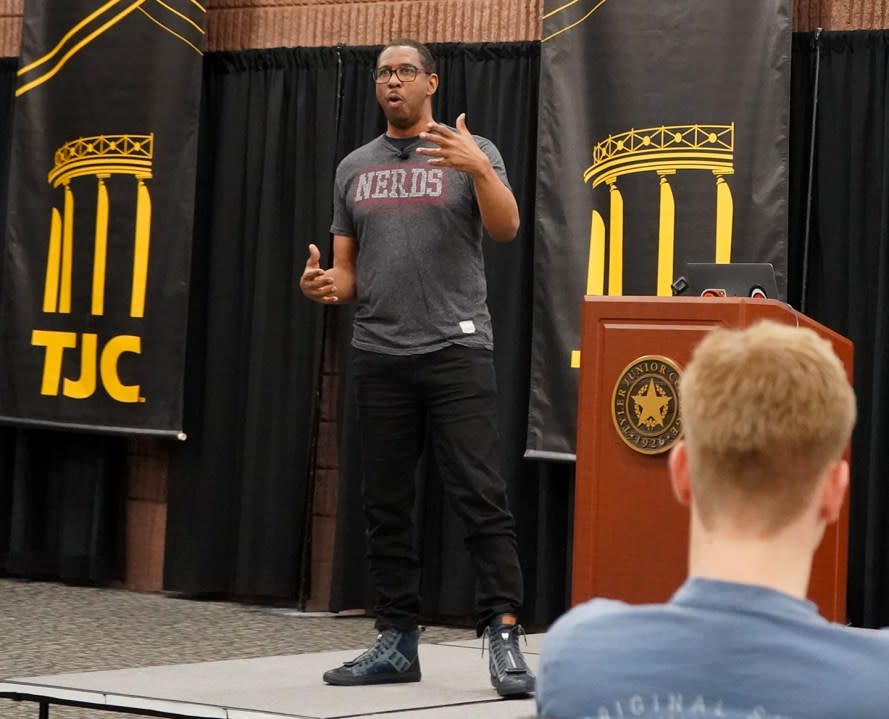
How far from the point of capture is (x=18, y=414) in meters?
5.46

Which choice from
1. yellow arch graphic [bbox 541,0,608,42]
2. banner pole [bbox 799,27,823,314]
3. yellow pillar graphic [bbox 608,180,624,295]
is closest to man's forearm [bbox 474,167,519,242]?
yellow pillar graphic [bbox 608,180,624,295]

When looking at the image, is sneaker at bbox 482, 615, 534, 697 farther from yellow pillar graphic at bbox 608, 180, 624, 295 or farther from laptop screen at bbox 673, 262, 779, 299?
yellow pillar graphic at bbox 608, 180, 624, 295

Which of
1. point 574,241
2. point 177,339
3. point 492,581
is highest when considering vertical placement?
point 574,241

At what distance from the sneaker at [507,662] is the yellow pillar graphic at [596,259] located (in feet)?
6.58

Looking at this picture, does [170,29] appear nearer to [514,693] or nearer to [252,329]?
[252,329]

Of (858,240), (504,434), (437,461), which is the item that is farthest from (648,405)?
(504,434)

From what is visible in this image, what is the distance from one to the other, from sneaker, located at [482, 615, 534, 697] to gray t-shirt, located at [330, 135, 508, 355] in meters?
0.54

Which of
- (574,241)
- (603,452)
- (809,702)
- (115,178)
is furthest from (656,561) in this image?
(115,178)

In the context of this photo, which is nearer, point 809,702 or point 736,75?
point 809,702

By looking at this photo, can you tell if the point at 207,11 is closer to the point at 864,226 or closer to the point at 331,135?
the point at 331,135

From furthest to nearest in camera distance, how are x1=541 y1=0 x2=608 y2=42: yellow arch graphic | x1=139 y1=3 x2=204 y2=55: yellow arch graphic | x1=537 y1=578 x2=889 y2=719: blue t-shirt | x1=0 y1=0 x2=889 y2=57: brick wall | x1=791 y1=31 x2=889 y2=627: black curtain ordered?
1. x1=139 y1=3 x2=204 y2=55: yellow arch graphic
2. x1=541 y1=0 x2=608 y2=42: yellow arch graphic
3. x1=0 y1=0 x2=889 y2=57: brick wall
4. x1=791 y1=31 x2=889 y2=627: black curtain
5. x1=537 y1=578 x2=889 y2=719: blue t-shirt

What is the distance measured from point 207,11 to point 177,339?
4.10 ft

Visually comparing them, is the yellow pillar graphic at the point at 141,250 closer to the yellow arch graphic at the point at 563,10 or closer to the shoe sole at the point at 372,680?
the yellow arch graphic at the point at 563,10

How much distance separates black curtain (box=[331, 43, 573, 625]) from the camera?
185 inches
